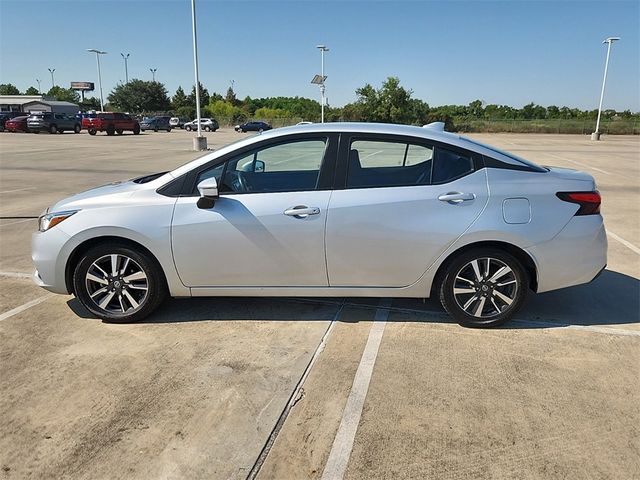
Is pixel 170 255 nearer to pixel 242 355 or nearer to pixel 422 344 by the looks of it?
pixel 242 355

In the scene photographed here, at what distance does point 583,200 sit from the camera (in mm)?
3857

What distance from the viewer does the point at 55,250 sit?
4.01 meters

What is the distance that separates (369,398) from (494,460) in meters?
0.82

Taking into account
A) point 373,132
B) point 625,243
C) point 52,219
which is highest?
point 373,132

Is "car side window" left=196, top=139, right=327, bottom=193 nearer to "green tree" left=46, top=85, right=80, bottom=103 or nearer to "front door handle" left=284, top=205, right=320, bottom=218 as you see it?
"front door handle" left=284, top=205, right=320, bottom=218

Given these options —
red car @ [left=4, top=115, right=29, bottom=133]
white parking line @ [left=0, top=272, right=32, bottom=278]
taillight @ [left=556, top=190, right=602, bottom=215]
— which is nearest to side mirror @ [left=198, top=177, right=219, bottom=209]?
taillight @ [left=556, top=190, right=602, bottom=215]

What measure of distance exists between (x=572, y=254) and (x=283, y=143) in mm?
2485

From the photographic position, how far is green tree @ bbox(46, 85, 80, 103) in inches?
4325

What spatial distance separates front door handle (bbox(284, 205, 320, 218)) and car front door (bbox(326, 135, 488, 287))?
0.13 meters

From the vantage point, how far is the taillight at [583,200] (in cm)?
384

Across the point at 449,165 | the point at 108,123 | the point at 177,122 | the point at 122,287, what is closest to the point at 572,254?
the point at 449,165

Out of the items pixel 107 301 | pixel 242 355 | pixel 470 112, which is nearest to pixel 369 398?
pixel 242 355

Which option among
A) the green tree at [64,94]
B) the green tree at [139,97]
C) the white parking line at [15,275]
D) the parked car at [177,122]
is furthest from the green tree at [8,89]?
the white parking line at [15,275]

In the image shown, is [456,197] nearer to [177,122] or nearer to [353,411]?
[353,411]
